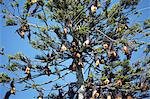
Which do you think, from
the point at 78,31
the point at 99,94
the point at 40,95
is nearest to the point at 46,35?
the point at 78,31

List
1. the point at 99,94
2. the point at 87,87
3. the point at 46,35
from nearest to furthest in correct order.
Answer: the point at 99,94 → the point at 87,87 → the point at 46,35

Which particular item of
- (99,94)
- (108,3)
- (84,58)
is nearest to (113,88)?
(99,94)

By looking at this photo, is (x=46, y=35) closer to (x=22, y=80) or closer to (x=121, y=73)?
(x=22, y=80)

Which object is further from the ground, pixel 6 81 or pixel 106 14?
pixel 106 14

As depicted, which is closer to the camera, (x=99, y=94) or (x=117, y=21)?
(x=99, y=94)

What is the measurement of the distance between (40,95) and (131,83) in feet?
7.46

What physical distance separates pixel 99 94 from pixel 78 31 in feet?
5.33

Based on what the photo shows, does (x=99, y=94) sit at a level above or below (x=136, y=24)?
below

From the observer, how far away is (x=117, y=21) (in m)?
8.66

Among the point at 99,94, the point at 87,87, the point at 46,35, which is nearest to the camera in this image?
the point at 99,94

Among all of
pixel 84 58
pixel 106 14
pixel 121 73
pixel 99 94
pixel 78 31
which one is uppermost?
pixel 106 14

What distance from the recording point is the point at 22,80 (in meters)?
7.89

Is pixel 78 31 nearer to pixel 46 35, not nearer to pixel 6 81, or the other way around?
pixel 46 35

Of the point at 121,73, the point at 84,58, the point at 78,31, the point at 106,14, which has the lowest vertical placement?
the point at 121,73
